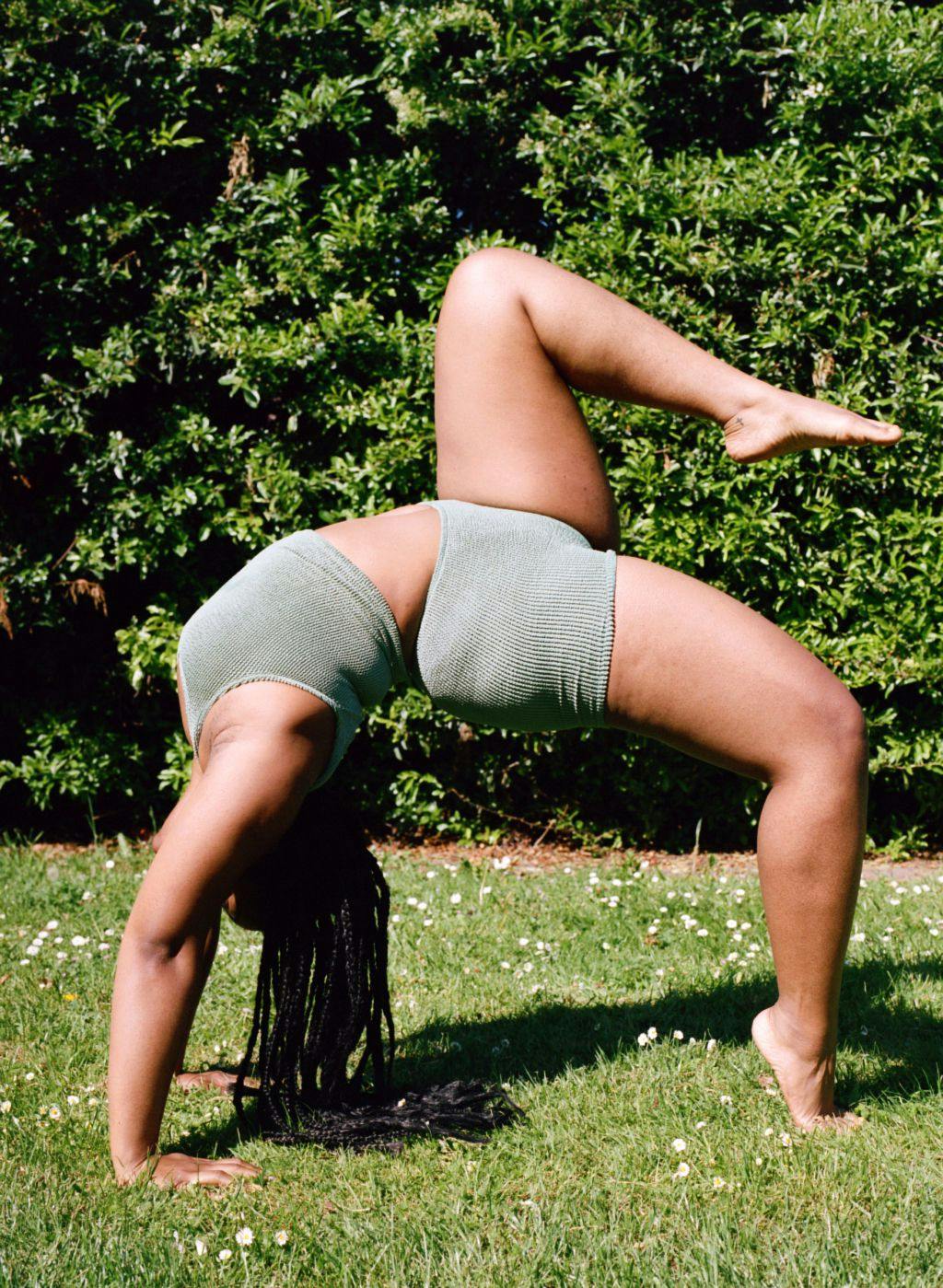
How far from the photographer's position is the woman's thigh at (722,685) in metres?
2.10

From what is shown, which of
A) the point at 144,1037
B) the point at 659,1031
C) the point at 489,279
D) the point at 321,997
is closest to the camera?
the point at 144,1037

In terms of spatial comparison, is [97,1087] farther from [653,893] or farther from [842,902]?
[653,893]

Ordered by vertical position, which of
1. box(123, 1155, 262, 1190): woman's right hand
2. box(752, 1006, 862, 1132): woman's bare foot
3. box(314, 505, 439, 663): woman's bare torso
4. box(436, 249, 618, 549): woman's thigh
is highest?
box(436, 249, 618, 549): woman's thigh

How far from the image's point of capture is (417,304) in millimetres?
5215

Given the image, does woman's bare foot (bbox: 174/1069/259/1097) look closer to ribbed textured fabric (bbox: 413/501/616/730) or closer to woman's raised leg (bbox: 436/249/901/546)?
ribbed textured fabric (bbox: 413/501/616/730)

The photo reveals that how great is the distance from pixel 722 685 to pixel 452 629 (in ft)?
1.67

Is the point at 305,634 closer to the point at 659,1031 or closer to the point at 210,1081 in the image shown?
the point at 210,1081

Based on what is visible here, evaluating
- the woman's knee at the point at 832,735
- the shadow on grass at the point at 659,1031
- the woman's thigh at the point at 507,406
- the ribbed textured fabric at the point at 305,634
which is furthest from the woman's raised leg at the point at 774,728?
the shadow on grass at the point at 659,1031

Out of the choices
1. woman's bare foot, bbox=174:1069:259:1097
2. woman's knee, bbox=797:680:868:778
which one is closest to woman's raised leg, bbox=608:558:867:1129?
woman's knee, bbox=797:680:868:778

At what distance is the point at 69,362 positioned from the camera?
5035 millimetres

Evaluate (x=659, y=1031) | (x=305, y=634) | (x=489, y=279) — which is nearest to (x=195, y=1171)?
(x=305, y=634)

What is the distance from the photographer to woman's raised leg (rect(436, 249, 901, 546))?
2236mm

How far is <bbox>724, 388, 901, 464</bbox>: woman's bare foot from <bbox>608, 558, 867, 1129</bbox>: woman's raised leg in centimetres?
31

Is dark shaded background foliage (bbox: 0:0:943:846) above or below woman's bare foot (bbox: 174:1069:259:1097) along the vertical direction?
above
